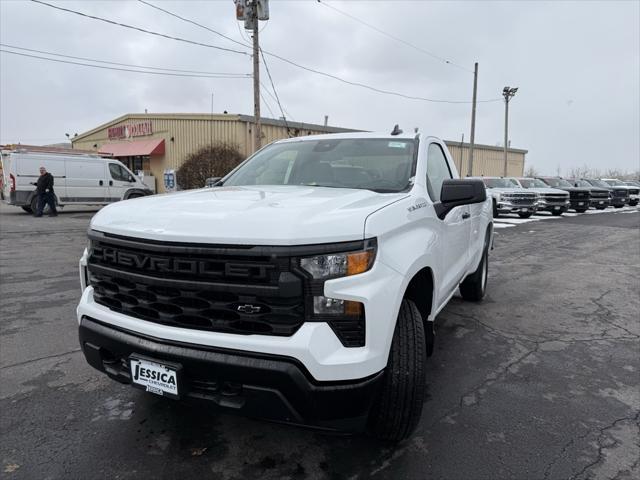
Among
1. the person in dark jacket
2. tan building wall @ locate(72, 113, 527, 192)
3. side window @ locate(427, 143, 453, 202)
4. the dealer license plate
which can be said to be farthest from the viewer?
tan building wall @ locate(72, 113, 527, 192)

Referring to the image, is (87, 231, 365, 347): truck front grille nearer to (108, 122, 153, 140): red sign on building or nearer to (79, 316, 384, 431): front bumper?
(79, 316, 384, 431): front bumper

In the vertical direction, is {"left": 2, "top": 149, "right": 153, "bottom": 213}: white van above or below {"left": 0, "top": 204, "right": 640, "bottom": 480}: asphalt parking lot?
above

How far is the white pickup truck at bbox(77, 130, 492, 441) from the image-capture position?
195 centimetres

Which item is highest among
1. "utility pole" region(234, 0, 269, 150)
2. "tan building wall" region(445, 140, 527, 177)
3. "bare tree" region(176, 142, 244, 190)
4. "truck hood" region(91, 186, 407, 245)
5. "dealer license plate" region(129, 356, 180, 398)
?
"utility pole" region(234, 0, 269, 150)

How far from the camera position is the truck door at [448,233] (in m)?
3.16

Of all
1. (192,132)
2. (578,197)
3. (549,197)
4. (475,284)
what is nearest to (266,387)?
(475,284)

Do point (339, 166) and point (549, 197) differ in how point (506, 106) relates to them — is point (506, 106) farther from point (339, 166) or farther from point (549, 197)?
point (339, 166)

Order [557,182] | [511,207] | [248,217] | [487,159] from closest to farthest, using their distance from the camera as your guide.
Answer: [248,217] → [511,207] → [557,182] → [487,159]

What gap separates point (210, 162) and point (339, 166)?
19.0m

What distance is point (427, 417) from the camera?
113 inches

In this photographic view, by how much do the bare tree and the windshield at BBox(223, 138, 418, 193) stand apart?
57.9 ft

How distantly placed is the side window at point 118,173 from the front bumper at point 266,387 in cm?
1717

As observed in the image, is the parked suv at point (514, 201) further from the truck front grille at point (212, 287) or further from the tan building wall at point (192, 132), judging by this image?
the truck front grille at point (212, 287)

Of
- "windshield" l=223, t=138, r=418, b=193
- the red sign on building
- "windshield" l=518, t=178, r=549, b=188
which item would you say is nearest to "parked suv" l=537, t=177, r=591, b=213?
"windshield" l=518, t=178, r=549, b=188
